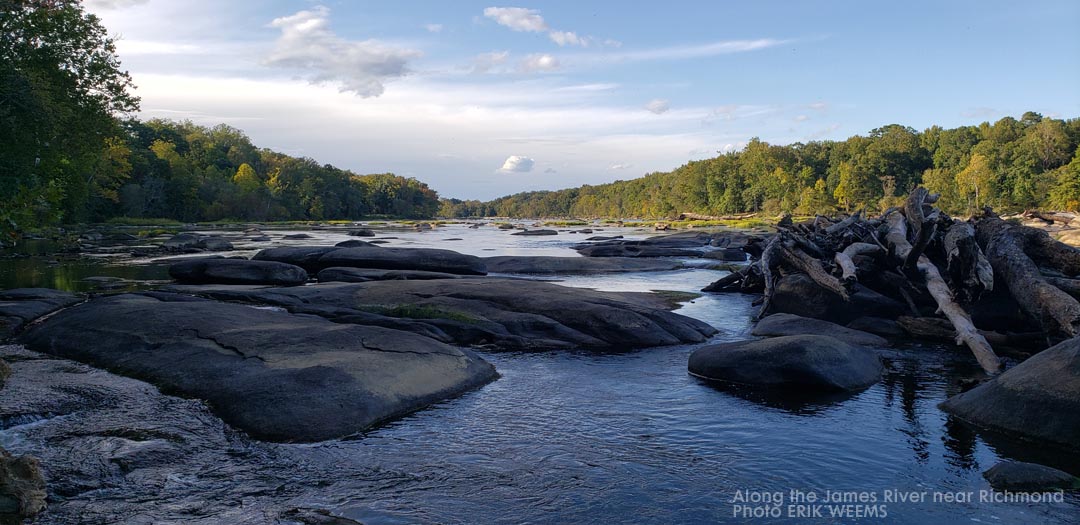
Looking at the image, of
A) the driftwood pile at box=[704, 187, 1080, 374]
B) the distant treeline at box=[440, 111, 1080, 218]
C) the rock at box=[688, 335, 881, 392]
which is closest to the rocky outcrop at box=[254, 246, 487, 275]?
the driftwood pile at box=[704, 187, 1080, 374]

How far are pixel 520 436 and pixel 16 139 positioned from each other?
2959 centimetres

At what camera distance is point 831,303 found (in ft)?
56.5

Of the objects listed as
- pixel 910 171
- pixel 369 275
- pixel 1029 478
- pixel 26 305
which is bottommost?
pixel 1029 478

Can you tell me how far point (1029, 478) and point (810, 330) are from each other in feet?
26.6

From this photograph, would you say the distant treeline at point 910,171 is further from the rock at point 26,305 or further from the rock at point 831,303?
the rock at point 26,305

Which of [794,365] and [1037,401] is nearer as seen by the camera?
[1037,401]

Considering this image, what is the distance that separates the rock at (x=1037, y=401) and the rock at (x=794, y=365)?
194cm

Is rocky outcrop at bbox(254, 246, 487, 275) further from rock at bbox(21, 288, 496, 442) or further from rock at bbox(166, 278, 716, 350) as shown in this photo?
rock at bbox(21, 288, 496, 442)

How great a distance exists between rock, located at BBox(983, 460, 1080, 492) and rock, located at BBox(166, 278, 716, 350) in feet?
27.0

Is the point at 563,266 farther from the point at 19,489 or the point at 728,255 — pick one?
the point at 19,489

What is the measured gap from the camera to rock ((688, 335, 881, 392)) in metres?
11.2

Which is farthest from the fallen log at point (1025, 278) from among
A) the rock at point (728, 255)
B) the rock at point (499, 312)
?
the rock at point (728, 255)

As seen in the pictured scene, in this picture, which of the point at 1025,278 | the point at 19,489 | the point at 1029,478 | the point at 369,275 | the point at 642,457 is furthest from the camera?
the point at 369,275

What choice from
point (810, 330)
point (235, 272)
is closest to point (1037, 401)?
point (810, 330)
